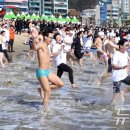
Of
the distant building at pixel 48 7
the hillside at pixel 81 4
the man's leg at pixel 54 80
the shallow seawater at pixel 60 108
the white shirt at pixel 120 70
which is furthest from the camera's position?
the hillside at pixel 81 4

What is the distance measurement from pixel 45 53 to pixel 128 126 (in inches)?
81.9

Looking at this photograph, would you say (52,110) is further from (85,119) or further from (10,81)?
(10,81)

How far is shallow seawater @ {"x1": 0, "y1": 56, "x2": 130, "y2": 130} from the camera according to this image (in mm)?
7285

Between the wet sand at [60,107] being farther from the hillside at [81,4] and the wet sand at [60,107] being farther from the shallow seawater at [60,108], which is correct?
the hillside at [81,4]

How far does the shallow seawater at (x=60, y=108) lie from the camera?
7.29 metres

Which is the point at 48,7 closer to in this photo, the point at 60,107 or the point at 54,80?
the point at 60,107

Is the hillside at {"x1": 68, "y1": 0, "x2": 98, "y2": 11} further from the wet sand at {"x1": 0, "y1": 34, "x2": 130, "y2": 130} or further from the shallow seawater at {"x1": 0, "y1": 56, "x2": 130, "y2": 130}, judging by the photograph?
the shallow seawater at {"x1": 0, "y1": 56, "x2": 130, "y2": 130}

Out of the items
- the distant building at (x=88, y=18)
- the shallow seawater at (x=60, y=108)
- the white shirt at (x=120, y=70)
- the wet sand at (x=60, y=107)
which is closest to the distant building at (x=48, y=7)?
the distant building at (x=88, y=18)

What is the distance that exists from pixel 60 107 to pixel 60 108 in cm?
12

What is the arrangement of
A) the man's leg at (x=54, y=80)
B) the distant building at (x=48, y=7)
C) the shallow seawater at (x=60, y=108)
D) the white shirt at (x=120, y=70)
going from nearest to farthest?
the shallow seawater at (x=60, y=108) → the man's leg at (x=54, y=80) → the white shirt at (x=120, y=70) → the distant building at (x=48, y=7)

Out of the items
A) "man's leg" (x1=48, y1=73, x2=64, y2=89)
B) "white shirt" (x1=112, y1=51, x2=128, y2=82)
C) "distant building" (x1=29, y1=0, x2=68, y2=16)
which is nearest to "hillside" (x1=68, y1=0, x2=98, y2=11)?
"distant building" (x1=29, y1=0, x2=68, y2=16)

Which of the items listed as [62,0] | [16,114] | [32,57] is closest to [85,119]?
[16,114]

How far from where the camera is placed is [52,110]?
848 cm

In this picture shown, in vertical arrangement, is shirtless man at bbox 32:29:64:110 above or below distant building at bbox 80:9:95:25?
above
